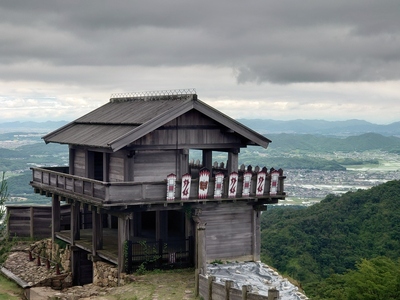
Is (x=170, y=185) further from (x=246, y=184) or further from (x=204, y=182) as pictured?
(x=246, y=184)

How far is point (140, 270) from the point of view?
104ft

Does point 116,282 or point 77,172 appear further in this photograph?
point 77,172

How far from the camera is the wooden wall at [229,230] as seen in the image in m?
33.5

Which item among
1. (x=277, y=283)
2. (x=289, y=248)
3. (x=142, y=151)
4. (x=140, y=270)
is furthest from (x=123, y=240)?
(x=289, y=248)

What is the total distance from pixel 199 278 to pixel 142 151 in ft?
23.4

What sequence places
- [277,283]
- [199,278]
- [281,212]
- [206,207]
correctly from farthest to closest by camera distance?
[281,212] → [206,207] → [277,283] → [199,278]

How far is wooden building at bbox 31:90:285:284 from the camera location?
3092cm

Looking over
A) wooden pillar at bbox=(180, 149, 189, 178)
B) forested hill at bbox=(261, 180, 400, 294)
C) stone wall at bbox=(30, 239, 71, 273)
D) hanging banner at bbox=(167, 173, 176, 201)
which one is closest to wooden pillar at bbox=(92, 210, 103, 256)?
stone wall at bbox=(30, 239, 71, 273)

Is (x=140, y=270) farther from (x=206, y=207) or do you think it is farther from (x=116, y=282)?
(x=206, y=207)

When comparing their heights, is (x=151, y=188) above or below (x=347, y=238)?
above

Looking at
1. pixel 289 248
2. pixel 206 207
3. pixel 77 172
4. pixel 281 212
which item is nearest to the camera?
pixel 206 207

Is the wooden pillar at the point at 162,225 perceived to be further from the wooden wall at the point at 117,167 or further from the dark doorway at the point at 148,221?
the dark doorway at the point at 148,221

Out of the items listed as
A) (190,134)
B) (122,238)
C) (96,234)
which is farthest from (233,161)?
(96,234)

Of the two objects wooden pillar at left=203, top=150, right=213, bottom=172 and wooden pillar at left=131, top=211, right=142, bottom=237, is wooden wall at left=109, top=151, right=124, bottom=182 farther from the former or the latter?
wooden pillar at left=203, top=150, right=213, bottom=172
